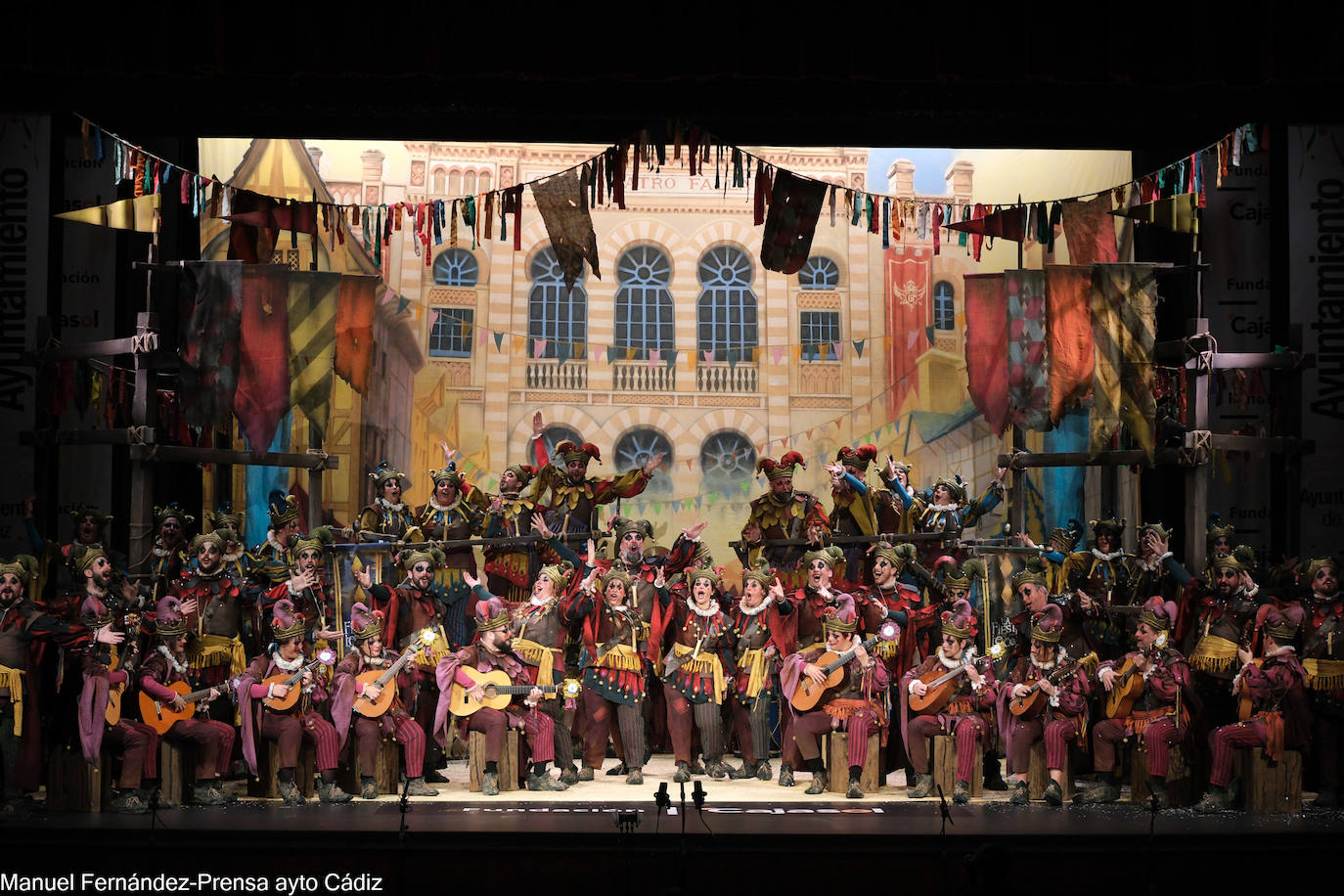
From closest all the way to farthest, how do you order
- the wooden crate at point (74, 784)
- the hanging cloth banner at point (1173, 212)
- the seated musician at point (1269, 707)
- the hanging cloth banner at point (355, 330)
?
the wooden crate at point (74, 784), the seated musician at point (1269, 707), the hanging cloth banner at point (1173, 212), the hanging cloth banner at point (355, 330)

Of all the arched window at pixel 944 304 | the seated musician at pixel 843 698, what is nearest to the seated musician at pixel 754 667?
the seated musician at pixel 843 698

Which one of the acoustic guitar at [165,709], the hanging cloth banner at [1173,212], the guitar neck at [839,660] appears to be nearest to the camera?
the acoustic guitar at [165,709]

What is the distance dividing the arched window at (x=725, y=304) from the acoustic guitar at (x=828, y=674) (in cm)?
507

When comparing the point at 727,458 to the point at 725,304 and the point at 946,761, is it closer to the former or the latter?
the point at 725,304

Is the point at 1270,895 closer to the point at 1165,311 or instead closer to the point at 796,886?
the point at 796,886

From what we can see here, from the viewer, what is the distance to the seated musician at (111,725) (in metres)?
7.41

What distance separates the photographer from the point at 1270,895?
6.33 meters

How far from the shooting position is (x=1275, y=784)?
7.47 m

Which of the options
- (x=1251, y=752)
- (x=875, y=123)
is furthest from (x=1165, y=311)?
(x=1251, y=752)

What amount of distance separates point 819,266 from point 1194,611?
18.4ft

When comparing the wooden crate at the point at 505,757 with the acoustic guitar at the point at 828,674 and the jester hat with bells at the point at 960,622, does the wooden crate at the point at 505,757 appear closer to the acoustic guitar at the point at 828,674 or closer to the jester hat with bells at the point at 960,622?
the acoustic guitar at the point at 828,674

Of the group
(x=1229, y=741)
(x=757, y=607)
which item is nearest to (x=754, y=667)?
(x=757, y=607)

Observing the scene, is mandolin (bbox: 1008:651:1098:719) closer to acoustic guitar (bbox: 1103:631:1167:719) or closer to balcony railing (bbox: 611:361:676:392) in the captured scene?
acoustic guitar (bbox: 1103:631:1167:719)

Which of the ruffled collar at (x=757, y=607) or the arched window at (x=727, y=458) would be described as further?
the arched window at (x=727, y=458)
